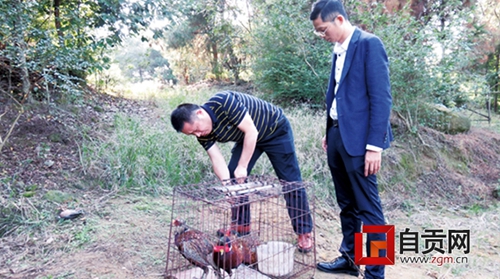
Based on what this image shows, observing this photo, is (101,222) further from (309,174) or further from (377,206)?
(309,174)

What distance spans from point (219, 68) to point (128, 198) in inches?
291

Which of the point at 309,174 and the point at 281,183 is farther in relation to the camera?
the point at 309,174

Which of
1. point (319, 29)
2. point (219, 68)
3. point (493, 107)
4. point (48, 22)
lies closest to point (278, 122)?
point (319, 29)

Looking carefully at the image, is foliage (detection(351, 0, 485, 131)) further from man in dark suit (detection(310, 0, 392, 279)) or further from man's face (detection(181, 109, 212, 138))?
man's face (detection(181, 109, 212, 138))

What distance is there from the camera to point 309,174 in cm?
432

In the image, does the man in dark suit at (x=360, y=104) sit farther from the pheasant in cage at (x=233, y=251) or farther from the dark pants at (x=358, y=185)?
the pheasant in cage at (x=233, y=251)

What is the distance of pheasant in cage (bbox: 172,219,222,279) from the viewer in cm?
201

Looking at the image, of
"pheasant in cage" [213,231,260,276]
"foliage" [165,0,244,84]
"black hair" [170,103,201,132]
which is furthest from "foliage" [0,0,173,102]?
"foliage" [165,0,244,84]

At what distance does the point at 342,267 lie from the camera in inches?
93.9

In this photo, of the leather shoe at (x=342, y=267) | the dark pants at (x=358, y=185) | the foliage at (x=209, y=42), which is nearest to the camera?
the dark pants at (x=358, y=185)

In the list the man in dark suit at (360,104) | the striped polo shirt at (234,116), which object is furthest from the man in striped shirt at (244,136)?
the man in dark suit at (360,104)

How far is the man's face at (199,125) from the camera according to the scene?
214cm

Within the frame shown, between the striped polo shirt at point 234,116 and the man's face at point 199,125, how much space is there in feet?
0.16

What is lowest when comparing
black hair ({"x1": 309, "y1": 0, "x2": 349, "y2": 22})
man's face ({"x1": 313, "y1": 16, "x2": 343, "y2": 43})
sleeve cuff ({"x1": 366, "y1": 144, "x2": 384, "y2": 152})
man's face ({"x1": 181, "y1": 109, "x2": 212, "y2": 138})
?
sleeve cuff ({"x1": 366, "y1": 144, "x2": 384, "y2": 152})
